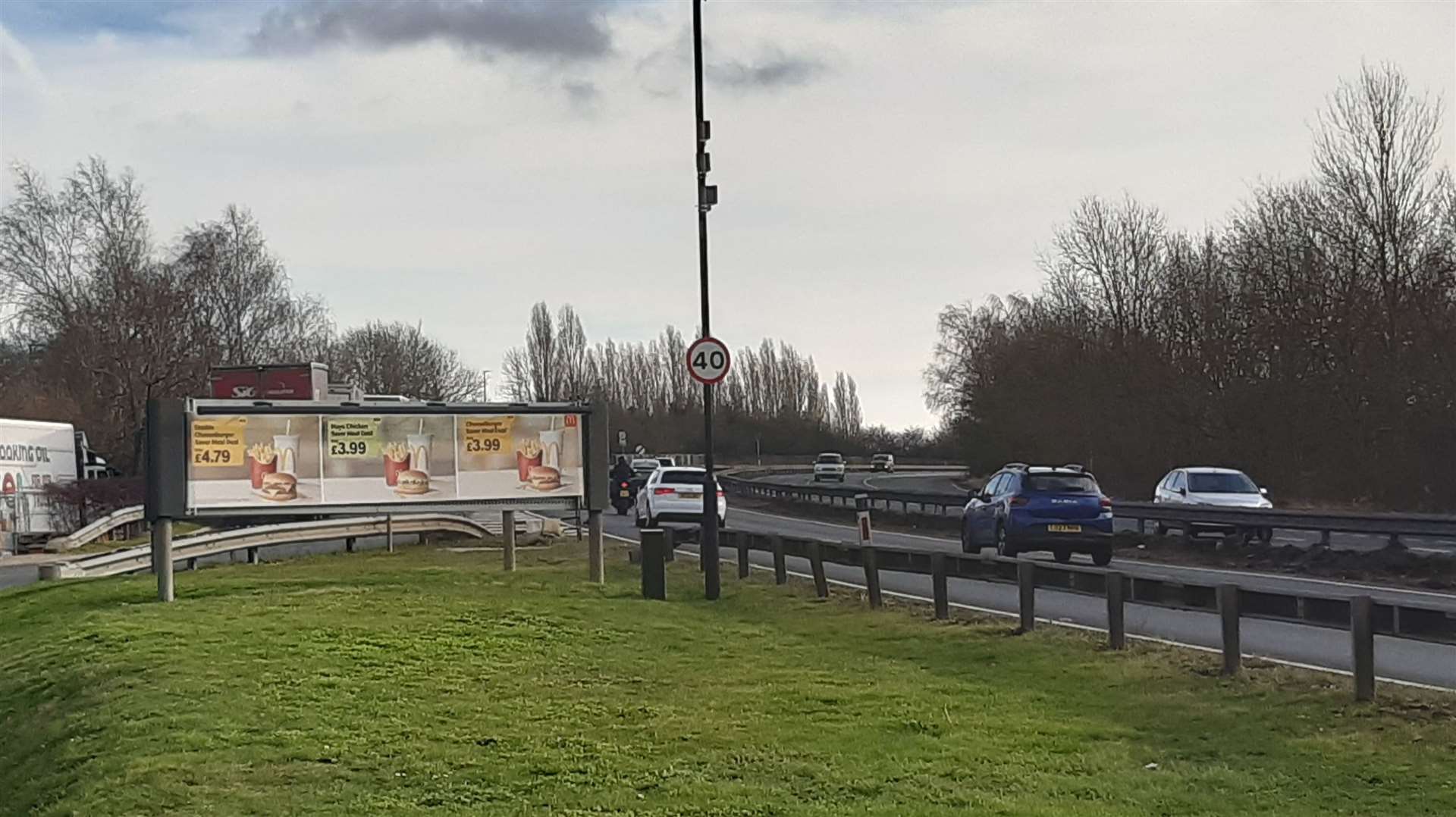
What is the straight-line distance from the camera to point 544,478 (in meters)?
21.0

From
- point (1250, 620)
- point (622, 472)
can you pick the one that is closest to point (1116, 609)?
point (1250, 620)

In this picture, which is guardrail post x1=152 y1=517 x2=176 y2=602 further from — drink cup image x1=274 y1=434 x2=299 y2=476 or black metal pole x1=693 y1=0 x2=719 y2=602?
black metal pole x1=693 y1=0 x2=719 y2=602

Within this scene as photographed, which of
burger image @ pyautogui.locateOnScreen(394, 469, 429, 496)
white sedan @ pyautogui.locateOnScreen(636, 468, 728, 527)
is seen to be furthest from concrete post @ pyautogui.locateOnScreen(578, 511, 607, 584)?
white sedan @ pyautogui.locateOnScreen(636, 468, 728, 527)

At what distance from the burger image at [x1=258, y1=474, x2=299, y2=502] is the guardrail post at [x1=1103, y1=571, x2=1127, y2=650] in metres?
10.7

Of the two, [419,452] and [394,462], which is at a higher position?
[419,452]

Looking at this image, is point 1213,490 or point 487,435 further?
point 1213,490

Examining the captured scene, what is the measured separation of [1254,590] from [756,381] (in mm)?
129456

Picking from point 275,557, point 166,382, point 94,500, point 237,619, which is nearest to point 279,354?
point 166,382

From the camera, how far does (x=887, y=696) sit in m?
10.7

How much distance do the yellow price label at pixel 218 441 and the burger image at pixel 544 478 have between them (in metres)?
3.83

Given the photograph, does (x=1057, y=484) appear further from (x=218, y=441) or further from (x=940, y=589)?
(x=218, y=441)

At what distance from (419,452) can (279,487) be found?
6.18 feet

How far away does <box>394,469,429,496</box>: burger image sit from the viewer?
66.4 feet

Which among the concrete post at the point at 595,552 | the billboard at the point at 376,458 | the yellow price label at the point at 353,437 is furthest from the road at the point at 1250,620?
the yellow price label at the point at 353,437
